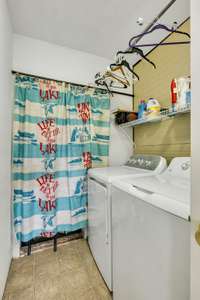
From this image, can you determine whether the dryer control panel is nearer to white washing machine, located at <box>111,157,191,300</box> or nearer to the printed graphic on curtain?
the printed graphic on curtain

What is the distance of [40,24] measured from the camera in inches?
66.5

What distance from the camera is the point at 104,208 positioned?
55.1 inches

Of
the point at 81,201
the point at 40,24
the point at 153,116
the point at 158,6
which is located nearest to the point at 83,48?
the point at 40,24

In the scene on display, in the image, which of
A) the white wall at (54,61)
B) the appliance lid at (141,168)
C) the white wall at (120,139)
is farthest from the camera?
the white wall at (120,139)

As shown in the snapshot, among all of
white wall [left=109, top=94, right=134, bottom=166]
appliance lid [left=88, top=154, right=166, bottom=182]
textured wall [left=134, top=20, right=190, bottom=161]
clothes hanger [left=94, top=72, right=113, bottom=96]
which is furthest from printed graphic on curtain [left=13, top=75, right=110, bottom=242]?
textured wall [left=134, top=20, right=190, bottom=161]

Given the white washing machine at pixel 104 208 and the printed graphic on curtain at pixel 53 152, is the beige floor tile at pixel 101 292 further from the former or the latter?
the printed graphic on curtain at pixel 53 152

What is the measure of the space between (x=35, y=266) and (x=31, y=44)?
2.63 m

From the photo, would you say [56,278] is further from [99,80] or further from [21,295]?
[99,80]

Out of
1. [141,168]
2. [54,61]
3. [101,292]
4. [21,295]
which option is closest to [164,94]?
[141,168]

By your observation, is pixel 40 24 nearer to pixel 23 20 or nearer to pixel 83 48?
pixel 23 20

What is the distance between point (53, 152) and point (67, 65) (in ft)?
4.04

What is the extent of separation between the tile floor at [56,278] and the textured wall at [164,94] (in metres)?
1.55

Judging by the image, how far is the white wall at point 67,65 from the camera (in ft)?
6.08
